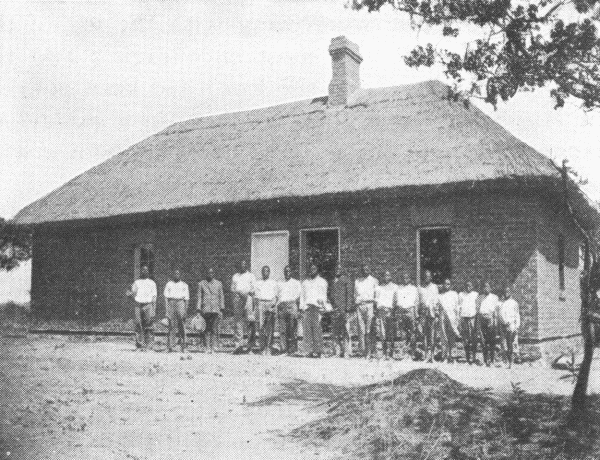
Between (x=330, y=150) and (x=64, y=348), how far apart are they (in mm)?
6698

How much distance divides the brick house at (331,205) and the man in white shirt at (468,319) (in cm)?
78

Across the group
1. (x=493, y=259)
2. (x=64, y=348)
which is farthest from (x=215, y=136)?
(x=493, y=259)

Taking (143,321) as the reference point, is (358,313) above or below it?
above

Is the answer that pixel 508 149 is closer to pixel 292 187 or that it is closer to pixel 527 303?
pixel 527 303

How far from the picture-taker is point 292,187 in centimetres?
1380

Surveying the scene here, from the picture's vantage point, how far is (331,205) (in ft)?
45.0

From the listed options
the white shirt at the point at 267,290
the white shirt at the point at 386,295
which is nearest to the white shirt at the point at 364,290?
the white shirt at the point at 386,295

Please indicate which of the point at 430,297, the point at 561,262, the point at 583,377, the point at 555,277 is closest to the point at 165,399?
the point at 583,377

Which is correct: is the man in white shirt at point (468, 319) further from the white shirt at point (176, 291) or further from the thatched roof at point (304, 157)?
the white shirt at point (176, 291)

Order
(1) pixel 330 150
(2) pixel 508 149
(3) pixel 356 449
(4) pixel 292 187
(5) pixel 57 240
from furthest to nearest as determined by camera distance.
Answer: (5) pixel 57 240 < (1) pixel 330 150 < (4) pixel 292 187 < (2) pixel 508 149 < (3) pixel 356 449

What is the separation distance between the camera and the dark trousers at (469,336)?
11266 mm

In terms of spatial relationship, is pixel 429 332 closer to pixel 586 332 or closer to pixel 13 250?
pixel 586 332

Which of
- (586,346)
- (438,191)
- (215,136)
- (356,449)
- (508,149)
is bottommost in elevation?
(356,449)

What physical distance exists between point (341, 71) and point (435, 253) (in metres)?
6.01
